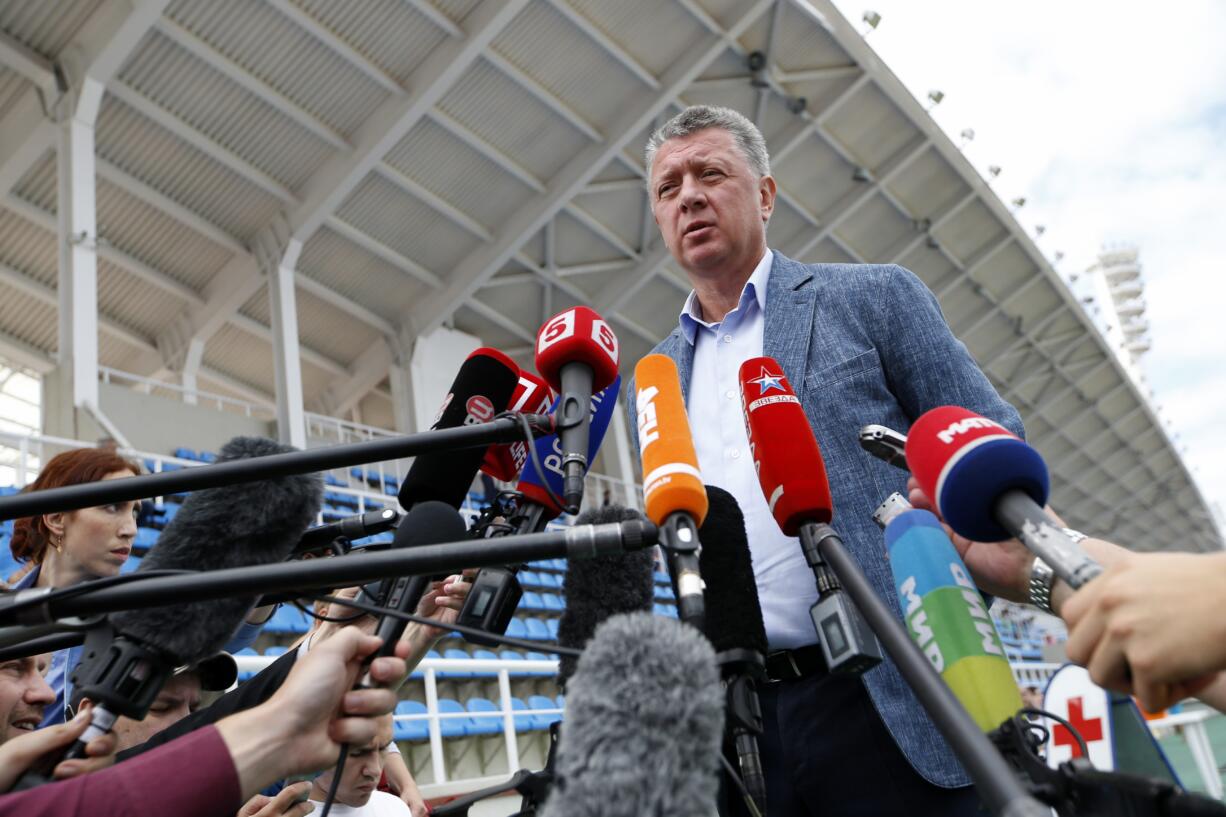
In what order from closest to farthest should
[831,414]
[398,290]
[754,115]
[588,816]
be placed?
[588,816], [831,414], [754,115], [398,290]

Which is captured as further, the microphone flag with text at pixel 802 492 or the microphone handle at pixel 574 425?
the microphone handle at pixel 574 425

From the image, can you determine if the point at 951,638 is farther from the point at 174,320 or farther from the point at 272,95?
the point at 174,320

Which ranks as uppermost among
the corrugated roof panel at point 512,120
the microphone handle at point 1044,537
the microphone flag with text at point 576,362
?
the corrugated roof panel at point 512,120

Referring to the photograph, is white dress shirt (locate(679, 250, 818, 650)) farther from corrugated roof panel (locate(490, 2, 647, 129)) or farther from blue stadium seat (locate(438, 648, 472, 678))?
corrugated roof panel (locate(490, 2, 647, 129))

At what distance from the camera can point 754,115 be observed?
1177 cm

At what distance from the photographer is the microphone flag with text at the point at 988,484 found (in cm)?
82

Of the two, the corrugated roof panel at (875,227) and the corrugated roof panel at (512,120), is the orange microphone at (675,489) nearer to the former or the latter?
the corrugated roof panel at (512,120)

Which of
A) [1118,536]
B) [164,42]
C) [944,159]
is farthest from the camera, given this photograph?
[1118,536]

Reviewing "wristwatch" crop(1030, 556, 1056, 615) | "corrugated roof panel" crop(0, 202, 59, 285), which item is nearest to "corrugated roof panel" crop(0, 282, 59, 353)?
"corrugated roof panel" crop(0, 202, 59, 285)

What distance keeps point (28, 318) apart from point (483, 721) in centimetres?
978

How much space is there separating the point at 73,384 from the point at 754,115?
312 inches

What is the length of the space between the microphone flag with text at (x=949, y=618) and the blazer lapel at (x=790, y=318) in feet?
1.45

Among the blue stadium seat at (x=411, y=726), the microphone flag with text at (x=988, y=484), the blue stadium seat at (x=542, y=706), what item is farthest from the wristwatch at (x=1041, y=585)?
the blue stadium seat at (x=542, y=706)

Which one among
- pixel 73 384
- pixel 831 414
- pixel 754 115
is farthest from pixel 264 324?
pixel 831 414
